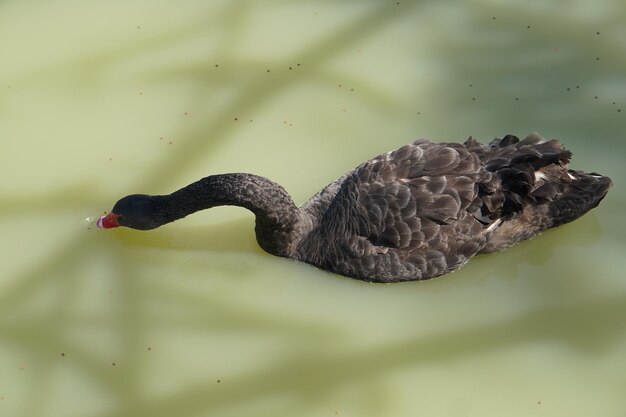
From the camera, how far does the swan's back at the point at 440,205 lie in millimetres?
4148

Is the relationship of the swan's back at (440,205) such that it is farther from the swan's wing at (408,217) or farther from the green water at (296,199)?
the green water at (296,199)

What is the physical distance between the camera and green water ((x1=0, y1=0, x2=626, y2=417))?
4035 mm

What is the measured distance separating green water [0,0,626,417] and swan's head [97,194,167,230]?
0.48 ft

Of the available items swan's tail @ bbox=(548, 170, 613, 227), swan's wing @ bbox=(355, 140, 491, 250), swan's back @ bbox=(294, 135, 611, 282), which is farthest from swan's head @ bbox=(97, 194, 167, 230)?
swan's tail @ bbox=(548, 170, 613, 227)

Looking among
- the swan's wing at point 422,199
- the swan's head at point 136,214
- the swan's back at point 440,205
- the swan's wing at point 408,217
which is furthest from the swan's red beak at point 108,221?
the swan's wing at point 422,199

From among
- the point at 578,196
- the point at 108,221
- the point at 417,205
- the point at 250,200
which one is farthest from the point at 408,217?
the point at 108,221

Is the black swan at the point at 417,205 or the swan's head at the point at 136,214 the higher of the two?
the black swan at the point at 417,205

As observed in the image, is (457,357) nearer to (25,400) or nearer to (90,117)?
(25,400)

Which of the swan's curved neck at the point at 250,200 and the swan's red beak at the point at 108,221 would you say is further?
the swan's red beak at the point at 108,221

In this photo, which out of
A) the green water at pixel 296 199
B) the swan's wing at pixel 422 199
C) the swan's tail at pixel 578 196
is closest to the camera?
the green water at pixel 296 199

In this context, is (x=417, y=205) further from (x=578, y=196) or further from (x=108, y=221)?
(x=108, y=221)

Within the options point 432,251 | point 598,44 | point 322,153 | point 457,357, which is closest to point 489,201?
point 432,251

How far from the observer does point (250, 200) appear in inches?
165

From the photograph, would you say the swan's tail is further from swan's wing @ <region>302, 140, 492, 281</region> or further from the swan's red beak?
the swan's red beak
